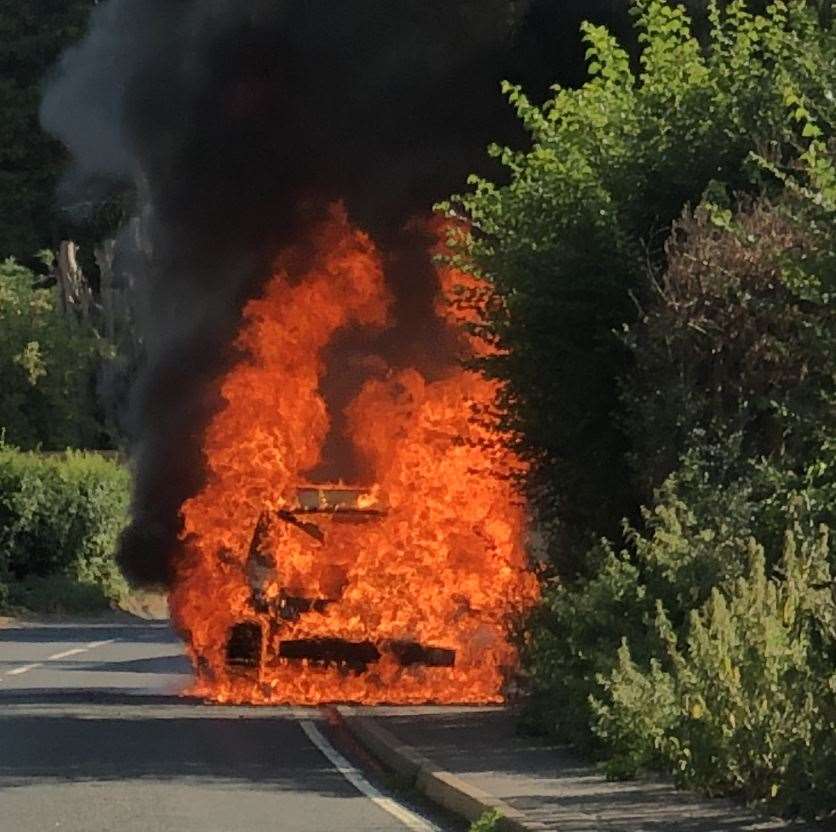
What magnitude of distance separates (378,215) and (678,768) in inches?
539

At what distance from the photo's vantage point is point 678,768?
14.4 m

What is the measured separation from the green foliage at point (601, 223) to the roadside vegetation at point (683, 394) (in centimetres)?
2

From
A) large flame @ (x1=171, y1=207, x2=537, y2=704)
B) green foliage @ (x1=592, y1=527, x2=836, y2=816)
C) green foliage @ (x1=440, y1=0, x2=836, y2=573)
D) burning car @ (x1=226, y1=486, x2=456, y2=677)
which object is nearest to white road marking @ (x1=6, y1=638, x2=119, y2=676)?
large flame @ (x1=171, y1=207, x2=537, y2=704)

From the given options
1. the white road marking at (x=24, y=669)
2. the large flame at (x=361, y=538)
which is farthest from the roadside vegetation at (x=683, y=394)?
the white road marking at (x=24, y=669)

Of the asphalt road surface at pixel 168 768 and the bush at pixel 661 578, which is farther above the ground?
the bush at pixel 661 578

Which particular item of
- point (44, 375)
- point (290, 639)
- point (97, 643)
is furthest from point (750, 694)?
point (44, 375)

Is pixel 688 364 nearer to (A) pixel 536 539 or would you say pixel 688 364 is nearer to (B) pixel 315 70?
(A) pixel 536 539

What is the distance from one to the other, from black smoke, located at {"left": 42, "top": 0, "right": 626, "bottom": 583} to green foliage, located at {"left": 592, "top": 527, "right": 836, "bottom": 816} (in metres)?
11.4

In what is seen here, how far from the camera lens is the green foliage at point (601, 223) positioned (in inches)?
711

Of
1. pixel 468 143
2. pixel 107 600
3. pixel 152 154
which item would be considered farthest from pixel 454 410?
pixel 107 600

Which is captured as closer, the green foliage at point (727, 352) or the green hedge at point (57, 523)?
the green foliage at point (727, 352)

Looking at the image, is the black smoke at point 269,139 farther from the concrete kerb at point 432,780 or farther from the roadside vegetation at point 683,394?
the concrete kerb at point 432,780

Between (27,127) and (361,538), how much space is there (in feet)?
154

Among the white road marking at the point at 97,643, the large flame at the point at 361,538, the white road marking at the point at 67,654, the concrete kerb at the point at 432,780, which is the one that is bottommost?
the concrete kerb at the point at 432,780
